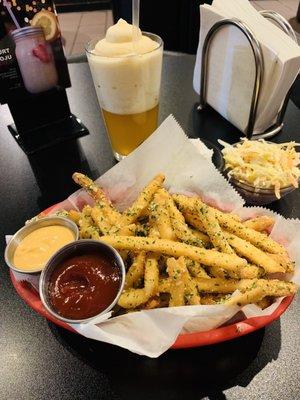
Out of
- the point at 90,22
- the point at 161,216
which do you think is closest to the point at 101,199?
the point at 161,216

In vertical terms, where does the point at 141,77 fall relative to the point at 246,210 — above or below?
above


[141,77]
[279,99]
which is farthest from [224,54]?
[141,77]

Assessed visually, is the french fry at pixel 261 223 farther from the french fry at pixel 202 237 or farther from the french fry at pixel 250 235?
the french fry at pixel 202 237

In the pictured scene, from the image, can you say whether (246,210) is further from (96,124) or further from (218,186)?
(96,124)

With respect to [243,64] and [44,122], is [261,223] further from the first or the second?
[44,122]

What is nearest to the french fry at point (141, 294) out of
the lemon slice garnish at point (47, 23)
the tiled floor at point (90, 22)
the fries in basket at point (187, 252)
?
the fries in basket at point (187, 252)

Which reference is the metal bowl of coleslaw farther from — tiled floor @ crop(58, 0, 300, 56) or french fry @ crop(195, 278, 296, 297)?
tiled floor @ crop(58, 0, 300, 56)

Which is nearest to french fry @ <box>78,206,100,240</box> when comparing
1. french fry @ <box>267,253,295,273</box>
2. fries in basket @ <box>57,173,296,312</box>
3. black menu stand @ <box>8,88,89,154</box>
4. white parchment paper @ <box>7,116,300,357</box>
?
fries in basket @ <box>57,173,296,312</box>
